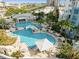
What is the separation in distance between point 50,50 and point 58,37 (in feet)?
24.0

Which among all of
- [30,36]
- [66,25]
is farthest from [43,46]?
[30,36]

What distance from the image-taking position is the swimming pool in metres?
31.9

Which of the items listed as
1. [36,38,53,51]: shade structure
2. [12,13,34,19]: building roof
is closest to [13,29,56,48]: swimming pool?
[36,38,53,51]: shade structure

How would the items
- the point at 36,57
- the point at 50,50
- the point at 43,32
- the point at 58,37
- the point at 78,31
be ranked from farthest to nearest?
the point at 43,32 → the point at 58,37 → the point at 78,31 → the point at 50,50 → the point at 36,57

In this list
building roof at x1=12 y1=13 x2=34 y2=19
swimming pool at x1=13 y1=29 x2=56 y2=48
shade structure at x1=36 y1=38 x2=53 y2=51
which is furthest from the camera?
building roof at x1=12 y1=13 x2=34 y2=19

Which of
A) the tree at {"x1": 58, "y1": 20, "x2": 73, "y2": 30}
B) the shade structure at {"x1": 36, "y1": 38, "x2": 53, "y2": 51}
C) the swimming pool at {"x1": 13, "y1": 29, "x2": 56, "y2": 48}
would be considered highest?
the tree at {"x1": 58, "y1": 20, "x2": 73, "y2": 30}

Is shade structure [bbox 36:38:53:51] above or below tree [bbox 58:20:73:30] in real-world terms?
below

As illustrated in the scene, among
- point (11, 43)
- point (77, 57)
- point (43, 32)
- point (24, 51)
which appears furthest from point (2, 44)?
point (43, 32)

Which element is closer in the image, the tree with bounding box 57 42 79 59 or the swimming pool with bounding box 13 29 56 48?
the tree with bounding box 57 42 79 59

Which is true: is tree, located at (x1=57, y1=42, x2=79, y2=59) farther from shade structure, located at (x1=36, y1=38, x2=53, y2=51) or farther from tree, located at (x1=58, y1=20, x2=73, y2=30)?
tree, located at (x1=58, y1=20, x2=73, y2=30)

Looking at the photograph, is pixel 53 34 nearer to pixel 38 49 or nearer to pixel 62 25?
pixel 62 25

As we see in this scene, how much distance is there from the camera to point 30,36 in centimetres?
3591

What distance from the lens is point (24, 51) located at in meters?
25.7

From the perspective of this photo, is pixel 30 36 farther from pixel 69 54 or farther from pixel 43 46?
pixel 69 54
